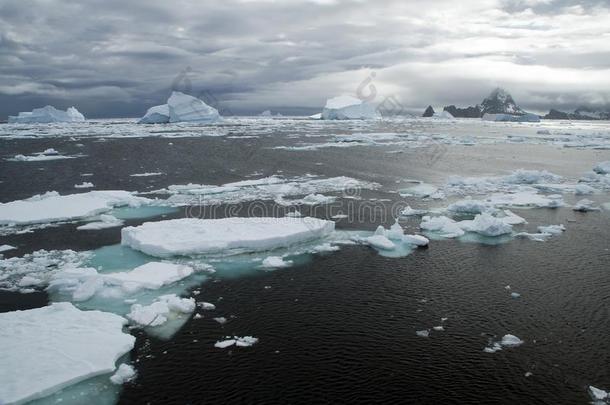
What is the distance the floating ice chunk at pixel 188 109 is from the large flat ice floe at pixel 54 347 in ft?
233

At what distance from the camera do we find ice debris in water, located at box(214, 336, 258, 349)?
8.82 meters

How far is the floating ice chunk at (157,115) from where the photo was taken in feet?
287

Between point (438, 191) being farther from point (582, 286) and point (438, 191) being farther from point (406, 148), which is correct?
point (406, 148)

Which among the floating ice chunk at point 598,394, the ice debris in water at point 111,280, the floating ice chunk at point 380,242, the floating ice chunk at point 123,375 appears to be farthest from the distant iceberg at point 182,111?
the floating ice chunk at point 598,394

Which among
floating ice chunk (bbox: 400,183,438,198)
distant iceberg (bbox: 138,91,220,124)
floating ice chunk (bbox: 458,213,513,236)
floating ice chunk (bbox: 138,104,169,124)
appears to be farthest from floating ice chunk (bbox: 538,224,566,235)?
floating ice chunk (bbox: 138,104,169,124)

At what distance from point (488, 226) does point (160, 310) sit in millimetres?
10627

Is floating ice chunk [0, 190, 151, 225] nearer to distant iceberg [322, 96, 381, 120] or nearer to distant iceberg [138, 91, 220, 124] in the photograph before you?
distant iceberg [138, 91, 220, 124]

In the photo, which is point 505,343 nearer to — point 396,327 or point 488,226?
point 396,327

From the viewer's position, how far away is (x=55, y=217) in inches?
695

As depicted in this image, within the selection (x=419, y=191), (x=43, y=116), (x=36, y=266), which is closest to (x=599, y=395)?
(x=36, y=266)

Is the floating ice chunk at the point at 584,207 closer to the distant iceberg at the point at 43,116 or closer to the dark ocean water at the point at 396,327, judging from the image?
the dark ocean water at the point at 396,327

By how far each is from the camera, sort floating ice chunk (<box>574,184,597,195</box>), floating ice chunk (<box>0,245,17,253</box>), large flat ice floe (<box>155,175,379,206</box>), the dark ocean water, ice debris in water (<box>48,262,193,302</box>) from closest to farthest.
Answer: the dark ocean water
ice debris in water (<box>48,262,193,302</box>)
floating ice chunk (<box>0,245,17,253</box>)
large flat ice floe (<box>155,175,379,206</box>)
floating ice chunk (<box>574,184,597,195</box>)

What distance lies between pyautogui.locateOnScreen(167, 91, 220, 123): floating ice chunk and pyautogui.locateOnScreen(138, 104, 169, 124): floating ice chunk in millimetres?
1691

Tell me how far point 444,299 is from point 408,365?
2.94 m
